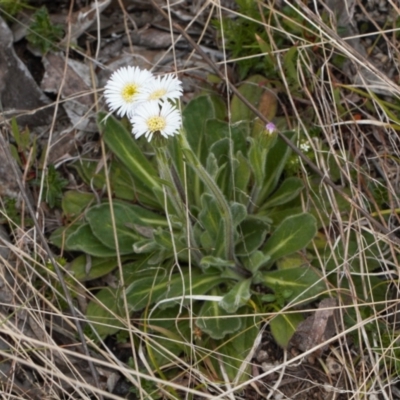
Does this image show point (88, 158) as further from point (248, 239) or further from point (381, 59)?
point (381, 59)

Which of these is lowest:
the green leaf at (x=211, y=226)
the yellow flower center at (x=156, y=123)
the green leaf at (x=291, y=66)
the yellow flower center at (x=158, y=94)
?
the green leaf at (x=211, y=226)

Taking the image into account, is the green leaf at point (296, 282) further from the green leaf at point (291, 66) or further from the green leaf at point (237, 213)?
the green leaf at point (291, 66)

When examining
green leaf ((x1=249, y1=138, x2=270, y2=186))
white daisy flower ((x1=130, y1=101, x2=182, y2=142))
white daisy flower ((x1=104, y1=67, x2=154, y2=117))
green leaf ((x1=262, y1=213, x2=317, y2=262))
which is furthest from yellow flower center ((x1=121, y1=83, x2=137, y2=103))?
green leaf ((x1=262, y1=213, x2=317, y2=262))

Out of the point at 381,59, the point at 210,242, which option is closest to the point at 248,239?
the point at 210,242

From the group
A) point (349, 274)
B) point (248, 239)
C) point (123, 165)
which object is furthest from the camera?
point (123, 165)

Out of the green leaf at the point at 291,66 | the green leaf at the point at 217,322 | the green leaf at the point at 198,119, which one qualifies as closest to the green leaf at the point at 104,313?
the green leaf at the point at 217,322

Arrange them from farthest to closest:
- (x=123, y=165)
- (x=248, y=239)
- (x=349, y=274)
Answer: (x=123, y=165), (x=248, y=239), (x=349, y=274)
